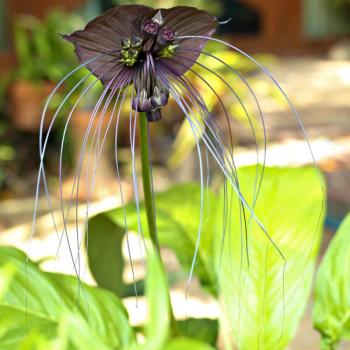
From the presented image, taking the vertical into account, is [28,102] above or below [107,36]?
below

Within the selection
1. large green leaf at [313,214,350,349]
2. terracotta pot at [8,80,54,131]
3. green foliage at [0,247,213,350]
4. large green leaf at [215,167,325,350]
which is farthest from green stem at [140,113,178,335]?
terracotta pot at [8,80,54,131]

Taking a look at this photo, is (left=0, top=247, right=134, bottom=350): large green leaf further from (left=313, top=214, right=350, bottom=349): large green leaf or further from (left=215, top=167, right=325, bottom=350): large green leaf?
(left=313, top=214, right=350, bottom=349): large green leaf

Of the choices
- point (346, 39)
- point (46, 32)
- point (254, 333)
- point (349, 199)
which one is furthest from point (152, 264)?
point (346, 39)

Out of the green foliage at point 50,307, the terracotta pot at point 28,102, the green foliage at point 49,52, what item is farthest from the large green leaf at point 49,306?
the green foliage at point 49,52

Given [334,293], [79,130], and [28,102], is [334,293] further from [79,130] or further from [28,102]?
[28,102]

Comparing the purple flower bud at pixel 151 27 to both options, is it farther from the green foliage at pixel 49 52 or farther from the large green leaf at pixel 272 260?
the green foliage at pixel 49 52

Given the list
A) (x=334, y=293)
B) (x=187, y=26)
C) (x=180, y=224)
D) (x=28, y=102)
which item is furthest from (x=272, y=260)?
(x=28, y=102)
